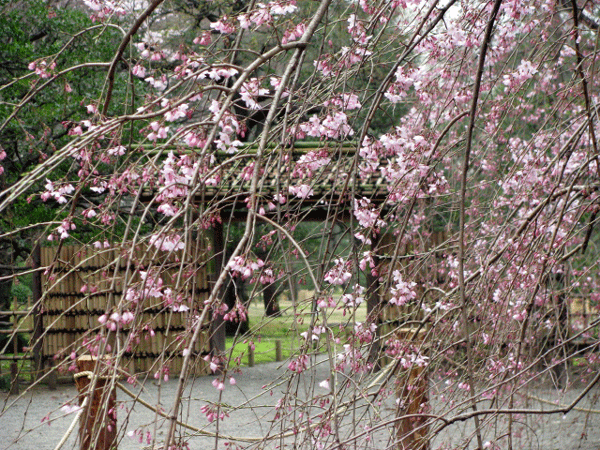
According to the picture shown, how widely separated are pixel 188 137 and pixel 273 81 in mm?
869

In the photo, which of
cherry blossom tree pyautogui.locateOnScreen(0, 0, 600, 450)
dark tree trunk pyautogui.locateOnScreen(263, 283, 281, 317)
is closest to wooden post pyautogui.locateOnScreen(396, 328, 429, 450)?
cherry blossom tree pyautogui.locateOnScreen(0, 0, 600, 450)

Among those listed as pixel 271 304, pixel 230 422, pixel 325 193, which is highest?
pixel 325 193

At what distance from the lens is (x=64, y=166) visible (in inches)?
264

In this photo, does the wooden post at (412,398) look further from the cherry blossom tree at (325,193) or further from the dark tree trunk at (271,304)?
the dark tree trunk at (271,304)

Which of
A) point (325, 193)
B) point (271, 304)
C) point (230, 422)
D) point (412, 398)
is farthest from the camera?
point (230, 422)

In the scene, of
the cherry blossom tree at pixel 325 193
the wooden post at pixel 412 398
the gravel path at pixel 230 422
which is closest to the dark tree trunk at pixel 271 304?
the cherry blossom tree at pixel 325 193

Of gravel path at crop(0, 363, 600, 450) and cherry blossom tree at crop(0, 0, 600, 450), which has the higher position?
cherry blossom tree at crop(0, 0, 600, 450)

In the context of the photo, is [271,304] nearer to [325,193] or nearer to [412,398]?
[325,193]

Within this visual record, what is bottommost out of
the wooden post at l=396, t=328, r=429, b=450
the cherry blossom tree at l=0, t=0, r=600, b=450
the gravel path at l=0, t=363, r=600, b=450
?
the gravel path at l=0, t=363, r=600, b=450

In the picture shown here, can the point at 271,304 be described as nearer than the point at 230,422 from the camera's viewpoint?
Yes

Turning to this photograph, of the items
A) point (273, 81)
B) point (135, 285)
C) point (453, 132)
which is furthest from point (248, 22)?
point (453, 132)

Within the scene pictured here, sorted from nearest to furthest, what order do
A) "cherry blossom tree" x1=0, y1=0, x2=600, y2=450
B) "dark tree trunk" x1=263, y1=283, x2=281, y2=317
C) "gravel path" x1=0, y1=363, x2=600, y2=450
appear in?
"cherry blossom tree" x1=0, y1=0, x2=600, y2=450, "dark tree trunk" x1=263, y1=283, x2=281, y2=317, "gravel path" x1=0, y1=363, x2=600, y2=450

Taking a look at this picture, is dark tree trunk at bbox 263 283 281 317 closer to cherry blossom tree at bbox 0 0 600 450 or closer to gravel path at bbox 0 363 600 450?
cherry blossom tree at bbox 0 0 600 450

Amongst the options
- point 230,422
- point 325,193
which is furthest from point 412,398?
point 230,422
